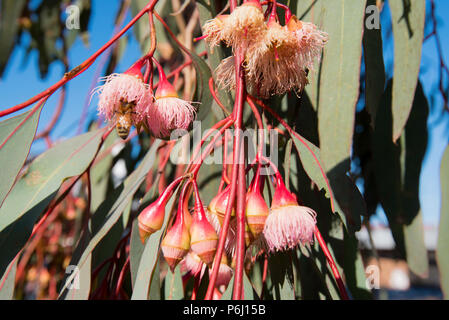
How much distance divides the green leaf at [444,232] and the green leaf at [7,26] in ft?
5.31

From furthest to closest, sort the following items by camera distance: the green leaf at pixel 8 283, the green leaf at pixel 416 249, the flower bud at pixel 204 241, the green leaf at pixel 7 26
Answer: the green leaf at pixel 7 26
the green leaf at pixel 416 249
the green leaf at pixel 8 283
the flower bud at pixel 204 241

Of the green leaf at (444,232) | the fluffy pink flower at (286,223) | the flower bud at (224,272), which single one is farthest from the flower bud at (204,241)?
the green leaf at (444,232)

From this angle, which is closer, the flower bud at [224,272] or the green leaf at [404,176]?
the flower bud at [224,272]

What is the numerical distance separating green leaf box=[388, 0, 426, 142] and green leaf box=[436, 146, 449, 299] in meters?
0.28

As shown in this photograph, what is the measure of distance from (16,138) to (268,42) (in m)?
0.49

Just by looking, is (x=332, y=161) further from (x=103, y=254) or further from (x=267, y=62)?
(x=103, y=254)

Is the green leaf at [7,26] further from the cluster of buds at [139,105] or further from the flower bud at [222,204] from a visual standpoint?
the flower bud at [222,204]

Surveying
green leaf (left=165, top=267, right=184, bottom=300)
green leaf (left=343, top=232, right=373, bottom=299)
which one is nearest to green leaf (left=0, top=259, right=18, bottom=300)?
green leaf (left=165, top=267, right=184, bottom=300)

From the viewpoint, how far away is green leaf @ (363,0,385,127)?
2.41ft

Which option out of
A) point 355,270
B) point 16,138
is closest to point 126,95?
point 16,138

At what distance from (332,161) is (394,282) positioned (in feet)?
20.5

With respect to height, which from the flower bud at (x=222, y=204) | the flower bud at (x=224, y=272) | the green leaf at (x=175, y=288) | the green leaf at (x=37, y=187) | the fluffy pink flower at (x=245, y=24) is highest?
the fluffy pink flower at (x=245, y=24)

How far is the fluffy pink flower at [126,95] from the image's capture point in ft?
2.09

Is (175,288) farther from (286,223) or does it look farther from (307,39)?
(307,39)
